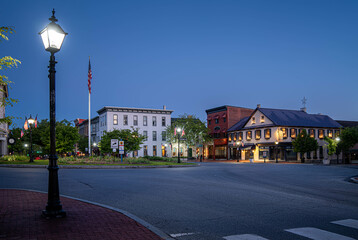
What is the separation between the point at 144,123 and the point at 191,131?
10.5m

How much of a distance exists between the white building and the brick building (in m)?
10.3

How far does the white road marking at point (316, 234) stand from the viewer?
5.89 m

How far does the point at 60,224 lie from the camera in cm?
648

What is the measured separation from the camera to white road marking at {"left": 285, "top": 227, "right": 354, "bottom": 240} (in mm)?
5888

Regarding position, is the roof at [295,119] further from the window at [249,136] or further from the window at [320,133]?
the window at [249,136]

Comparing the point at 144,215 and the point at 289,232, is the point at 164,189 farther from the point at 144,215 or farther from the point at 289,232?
the point at 289,232

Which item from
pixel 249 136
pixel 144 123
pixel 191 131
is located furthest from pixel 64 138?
pixel 249 136

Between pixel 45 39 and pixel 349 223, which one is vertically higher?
pixel 45 39

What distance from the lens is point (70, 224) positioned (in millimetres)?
6531

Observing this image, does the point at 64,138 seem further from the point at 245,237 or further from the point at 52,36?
the point at 245,237

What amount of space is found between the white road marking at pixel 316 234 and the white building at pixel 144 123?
5925 cm

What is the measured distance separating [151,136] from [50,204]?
61.4 m

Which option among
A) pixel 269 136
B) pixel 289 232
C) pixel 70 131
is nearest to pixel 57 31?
pixel 289 232

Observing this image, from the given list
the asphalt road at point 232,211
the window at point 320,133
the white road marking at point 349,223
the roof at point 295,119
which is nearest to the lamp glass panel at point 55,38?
the asphalt road at point 232,211
